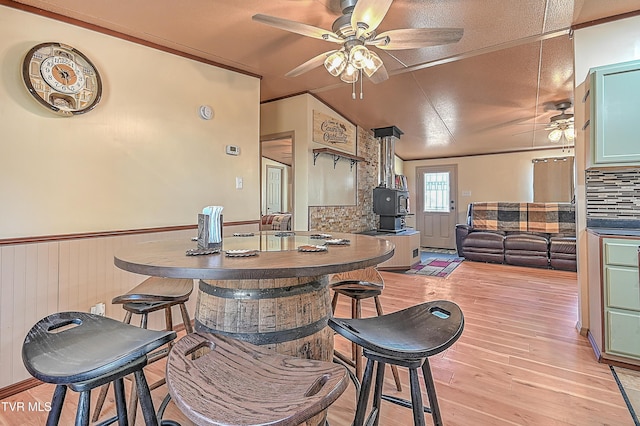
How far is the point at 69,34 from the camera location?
2.09 m

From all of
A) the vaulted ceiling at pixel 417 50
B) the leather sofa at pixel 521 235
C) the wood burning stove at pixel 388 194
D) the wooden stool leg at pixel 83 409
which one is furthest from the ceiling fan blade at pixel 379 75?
the leather sofa at pixel 521 235

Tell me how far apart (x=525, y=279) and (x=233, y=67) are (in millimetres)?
4514

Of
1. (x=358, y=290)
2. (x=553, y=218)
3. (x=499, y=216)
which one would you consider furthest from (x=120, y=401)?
(x=553, y=218)

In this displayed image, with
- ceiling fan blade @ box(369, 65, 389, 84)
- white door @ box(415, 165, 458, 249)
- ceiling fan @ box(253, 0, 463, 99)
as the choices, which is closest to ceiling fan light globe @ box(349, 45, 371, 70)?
ceiling fan @ box(253, 0, 463, 99)

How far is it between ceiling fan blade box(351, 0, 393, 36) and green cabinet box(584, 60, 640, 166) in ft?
5.39

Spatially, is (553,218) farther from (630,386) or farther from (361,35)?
(361,35)

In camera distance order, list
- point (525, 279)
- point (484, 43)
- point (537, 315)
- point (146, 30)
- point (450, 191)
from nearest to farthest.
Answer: point (146, 30) < point (484, 43) < point (537, 315) < point (525, 279) < point (450, 191)

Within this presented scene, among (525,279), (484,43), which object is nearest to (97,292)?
(484,43)

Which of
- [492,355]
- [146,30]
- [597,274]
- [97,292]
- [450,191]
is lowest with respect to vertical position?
[492,355]

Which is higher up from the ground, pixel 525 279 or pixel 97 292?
pixel 97 292

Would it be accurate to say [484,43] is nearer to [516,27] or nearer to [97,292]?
[516,27]

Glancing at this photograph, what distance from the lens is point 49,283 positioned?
1970 millimetres

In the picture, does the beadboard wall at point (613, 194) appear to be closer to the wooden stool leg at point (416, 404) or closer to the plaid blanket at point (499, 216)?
the wooden stool leg at point (416, 404)

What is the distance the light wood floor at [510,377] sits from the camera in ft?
5.11
